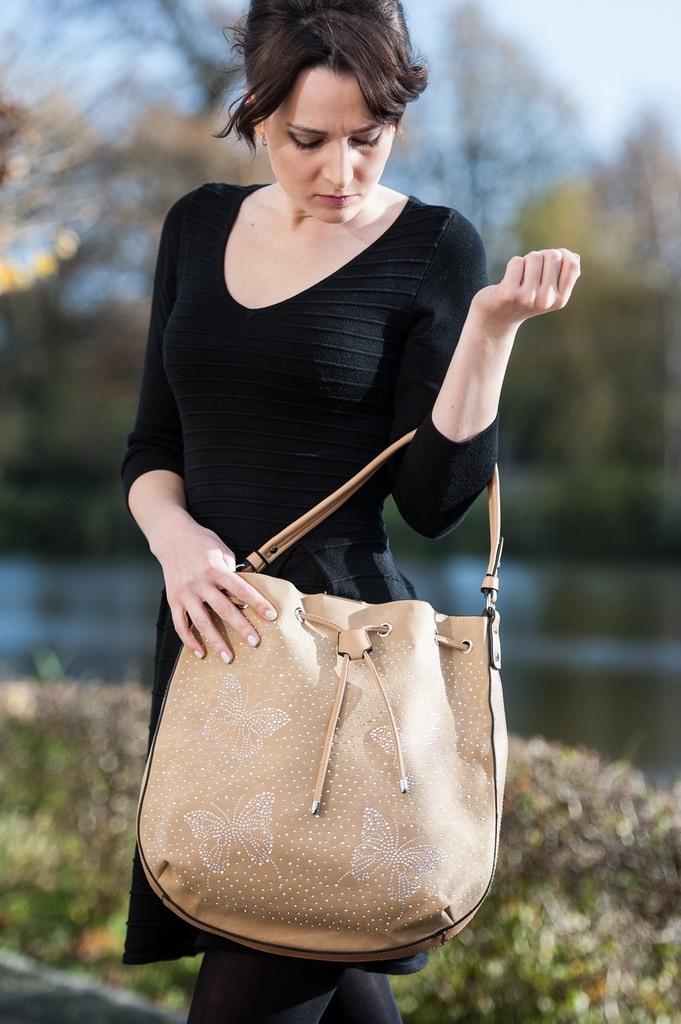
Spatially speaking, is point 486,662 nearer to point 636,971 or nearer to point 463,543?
point 636,971

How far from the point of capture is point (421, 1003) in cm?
245

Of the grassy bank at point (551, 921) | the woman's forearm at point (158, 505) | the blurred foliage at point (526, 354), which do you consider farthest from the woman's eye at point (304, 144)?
the blurred foliage at point (526, 354)

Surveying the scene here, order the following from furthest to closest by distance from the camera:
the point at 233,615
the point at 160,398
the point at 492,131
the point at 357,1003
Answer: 1. the point at 492,131
2. the point at 160,398
3. the point at 357,1003
4. the point at 233,615

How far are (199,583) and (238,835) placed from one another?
0.90 feet

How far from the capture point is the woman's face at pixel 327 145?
1.14 m

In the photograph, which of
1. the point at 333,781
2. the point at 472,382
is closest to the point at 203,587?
the point at 333,781

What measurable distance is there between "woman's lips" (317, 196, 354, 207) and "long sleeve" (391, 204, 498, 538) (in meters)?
0.13

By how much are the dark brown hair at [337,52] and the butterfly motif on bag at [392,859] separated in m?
0.75

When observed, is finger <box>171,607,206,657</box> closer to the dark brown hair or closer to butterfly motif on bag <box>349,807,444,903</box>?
butterfly motif on bag <box>349,807,444,903</box>

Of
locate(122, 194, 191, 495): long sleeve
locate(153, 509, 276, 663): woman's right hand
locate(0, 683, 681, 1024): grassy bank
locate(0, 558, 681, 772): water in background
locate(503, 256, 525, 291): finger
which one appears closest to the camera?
locate(503, 256, 525, 291): finger

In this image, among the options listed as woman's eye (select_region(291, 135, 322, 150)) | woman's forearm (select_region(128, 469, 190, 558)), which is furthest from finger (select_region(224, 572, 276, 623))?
woman's eye (select_region(291, 135, 322, 150))

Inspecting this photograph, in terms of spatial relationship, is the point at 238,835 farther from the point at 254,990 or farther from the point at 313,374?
the point at 313,374

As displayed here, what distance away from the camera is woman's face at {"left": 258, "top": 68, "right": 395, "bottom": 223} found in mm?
1140

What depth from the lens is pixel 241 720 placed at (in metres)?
A: 1.12
